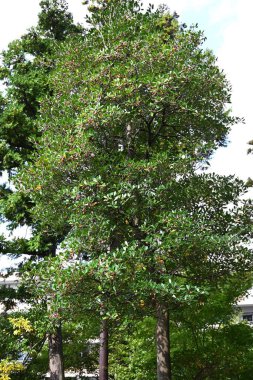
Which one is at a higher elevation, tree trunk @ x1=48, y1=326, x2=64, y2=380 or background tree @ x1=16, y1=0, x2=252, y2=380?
background tree @ x1=16, y1=0, x2=252, y2=380

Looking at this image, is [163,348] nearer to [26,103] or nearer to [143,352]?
[143,352]

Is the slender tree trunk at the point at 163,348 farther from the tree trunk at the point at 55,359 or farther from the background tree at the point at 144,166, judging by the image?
the tree trunk at the point at 55,359

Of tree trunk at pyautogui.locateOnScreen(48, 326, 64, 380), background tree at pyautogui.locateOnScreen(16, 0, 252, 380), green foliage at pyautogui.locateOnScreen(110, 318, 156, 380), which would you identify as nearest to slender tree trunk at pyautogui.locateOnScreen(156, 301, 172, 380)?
background tree at pyautogui.locateOnScreen(16, 0, 252, 380)

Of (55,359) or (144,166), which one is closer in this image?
(144,166)

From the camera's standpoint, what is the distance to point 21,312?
13328 mm

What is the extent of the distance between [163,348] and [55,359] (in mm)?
4668

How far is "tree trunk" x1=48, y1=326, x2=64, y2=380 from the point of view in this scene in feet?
44.8

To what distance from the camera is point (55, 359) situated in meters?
13.8

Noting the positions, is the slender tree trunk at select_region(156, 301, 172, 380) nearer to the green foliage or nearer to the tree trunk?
the green foliage

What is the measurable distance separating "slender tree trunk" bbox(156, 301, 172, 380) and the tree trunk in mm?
4251

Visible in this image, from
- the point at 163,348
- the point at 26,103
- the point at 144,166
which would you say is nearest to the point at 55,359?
the point at 163,348

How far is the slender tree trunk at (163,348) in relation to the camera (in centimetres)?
1064

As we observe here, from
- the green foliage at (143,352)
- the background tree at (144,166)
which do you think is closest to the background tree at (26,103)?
the background tree at (144,166)

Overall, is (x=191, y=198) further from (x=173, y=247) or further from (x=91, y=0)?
(x=91, y=0)
